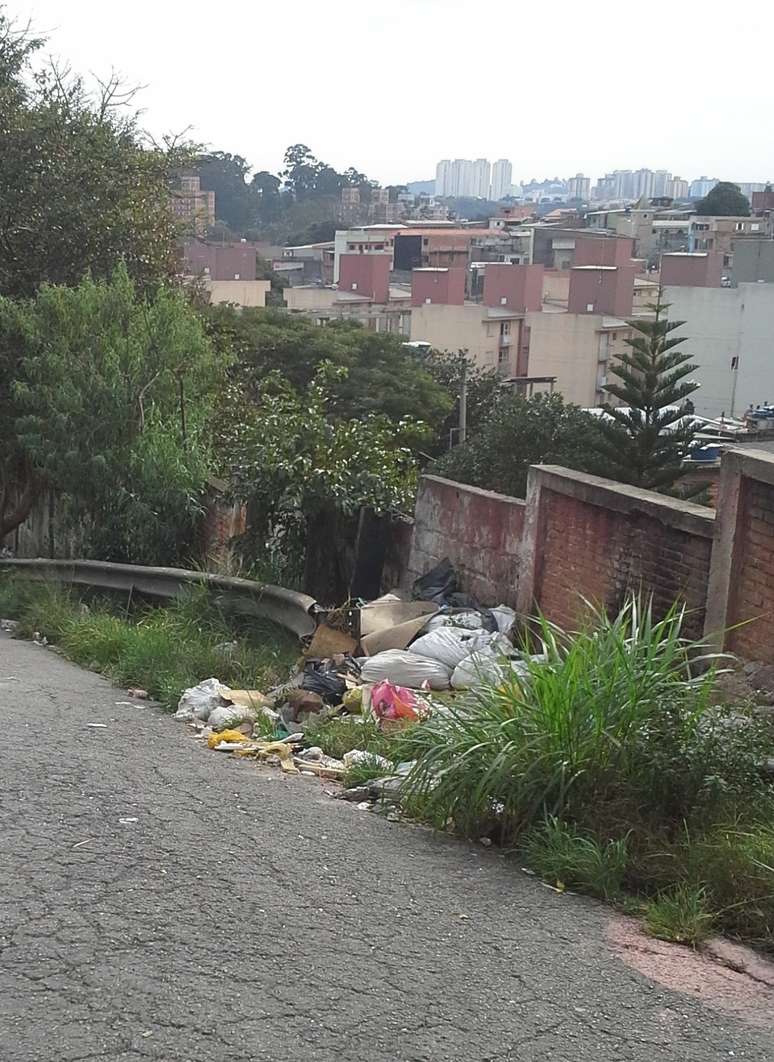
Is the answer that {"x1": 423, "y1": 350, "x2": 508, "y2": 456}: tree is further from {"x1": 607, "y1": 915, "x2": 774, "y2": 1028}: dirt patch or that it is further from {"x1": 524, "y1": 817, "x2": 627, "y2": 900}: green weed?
{"x1": 607, "y1": 915, "x2": 774, "y2": 1028}: dirt patch

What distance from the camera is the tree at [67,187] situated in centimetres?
1750

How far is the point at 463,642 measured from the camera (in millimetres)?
8750

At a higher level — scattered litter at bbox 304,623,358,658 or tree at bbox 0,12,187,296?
tree at bbox 0,12,187,296

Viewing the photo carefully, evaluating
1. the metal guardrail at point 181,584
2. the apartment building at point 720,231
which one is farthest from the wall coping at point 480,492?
the apartment building at point 720,231

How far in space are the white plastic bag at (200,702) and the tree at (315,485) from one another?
281 centimetres

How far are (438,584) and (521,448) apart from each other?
2177 centimetres

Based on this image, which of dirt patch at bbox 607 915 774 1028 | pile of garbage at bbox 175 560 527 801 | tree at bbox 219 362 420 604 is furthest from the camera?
tree at bbox 219 362 420 604

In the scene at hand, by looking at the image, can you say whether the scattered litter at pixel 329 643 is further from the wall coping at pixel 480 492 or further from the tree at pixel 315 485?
the tree at pixel 315 485

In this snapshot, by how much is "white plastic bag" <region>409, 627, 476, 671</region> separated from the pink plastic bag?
0.64m

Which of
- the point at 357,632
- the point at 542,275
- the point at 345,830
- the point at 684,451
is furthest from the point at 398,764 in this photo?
the point at 542,275

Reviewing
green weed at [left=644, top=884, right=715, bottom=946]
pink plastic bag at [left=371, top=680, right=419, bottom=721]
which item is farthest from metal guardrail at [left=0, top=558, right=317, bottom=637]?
green weed at [left=644, top=884, right=715, bottom=946]

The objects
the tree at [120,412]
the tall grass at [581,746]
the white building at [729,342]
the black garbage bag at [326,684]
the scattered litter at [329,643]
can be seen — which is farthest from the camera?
the white building at [729,342]

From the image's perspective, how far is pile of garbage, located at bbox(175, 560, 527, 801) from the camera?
720cm

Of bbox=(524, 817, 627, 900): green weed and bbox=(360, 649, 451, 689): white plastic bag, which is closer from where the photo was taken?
bbox=(524, 817, 627, 900): green weed
